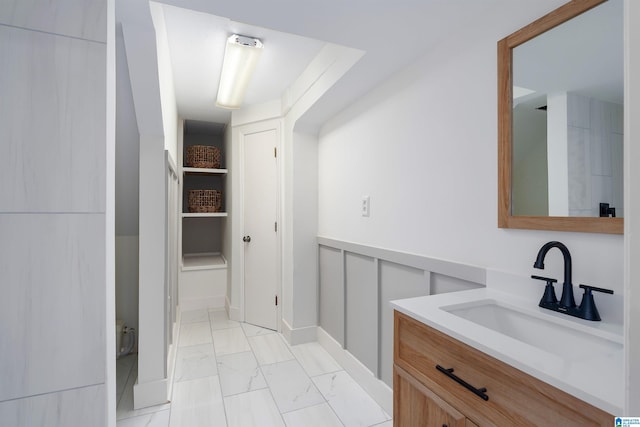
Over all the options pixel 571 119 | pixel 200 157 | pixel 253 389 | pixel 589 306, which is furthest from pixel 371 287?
pixel 200 157

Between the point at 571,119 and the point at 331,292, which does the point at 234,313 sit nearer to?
the point at 331,292

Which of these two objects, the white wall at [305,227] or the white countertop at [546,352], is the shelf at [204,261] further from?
the white countertop at [546,352]

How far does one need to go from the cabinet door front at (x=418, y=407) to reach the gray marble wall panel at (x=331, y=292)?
1.28m

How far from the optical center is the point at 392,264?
5.98 ft

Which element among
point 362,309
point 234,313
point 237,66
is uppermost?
point 237,66

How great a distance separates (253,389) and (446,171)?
1.81m

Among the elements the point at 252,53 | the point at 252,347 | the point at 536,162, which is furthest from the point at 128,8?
the point at 252,347

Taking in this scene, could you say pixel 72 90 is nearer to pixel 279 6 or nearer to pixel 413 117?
pixel 279 6

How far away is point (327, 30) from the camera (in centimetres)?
139

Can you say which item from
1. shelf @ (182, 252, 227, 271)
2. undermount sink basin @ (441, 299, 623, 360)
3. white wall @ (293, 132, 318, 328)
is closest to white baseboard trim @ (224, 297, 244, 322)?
shelf @ (182, 252, 227, 271)

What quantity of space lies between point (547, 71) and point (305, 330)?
8.07 ft

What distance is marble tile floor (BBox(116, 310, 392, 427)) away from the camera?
1.77 m

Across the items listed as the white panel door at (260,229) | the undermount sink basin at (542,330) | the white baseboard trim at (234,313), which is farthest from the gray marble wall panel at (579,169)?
the white baseboard trim at (234,313)

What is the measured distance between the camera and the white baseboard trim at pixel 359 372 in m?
1.81
